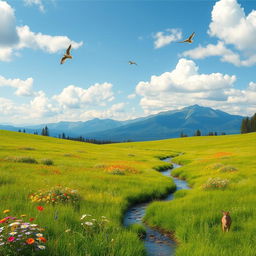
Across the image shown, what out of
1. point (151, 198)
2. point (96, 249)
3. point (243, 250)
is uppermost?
point (96, 249)

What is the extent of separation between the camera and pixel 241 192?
14.0 meters

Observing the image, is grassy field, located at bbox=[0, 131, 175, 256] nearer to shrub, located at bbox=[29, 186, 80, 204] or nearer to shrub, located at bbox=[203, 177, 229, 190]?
shrub, located at bbox=[29, 186, 80, 204]

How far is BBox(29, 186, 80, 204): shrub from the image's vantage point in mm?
10559

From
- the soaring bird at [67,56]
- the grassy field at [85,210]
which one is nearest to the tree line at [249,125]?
the grassy field at [85,210]

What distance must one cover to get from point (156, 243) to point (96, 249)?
3.76 meters

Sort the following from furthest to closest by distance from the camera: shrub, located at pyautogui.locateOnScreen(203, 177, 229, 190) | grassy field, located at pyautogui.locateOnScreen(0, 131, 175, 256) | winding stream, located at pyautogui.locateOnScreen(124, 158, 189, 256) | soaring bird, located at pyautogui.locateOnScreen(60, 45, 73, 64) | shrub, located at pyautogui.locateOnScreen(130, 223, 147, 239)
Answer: shrub, located at pyautogui.locateOnScreen(203, 177, 229, 190), soaring bird, located at pyautogui.locateOnScreen(60, 45, 73, 64), shrub, located at pyautogui.locateOnScreen(130, 223, 147, 239), winding stream, located at pyautogui.locateOnScreen(124, 158, 189, 256), grassy field, located at pyautogui.locateOnScreen(0, 131, 175, 256)

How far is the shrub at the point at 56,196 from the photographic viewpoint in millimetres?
10559

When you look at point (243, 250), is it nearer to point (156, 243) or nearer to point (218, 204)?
point (156, 243)

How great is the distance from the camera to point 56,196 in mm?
11078

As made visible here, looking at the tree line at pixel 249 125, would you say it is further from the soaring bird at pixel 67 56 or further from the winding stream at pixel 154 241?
the soaring bird at pixel 67 56

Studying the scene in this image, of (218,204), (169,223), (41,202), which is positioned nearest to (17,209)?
(41,202)

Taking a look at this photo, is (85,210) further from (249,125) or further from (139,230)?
(249,125)

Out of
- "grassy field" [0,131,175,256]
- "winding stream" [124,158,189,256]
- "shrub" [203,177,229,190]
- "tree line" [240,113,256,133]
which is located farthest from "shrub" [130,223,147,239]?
"tree line" [240,113,256,133]

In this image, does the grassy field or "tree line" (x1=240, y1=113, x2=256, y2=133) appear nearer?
the grassy field
